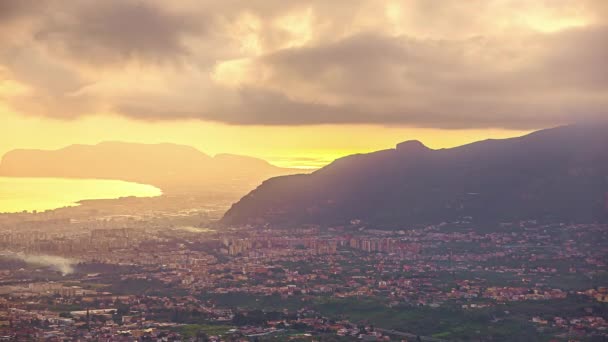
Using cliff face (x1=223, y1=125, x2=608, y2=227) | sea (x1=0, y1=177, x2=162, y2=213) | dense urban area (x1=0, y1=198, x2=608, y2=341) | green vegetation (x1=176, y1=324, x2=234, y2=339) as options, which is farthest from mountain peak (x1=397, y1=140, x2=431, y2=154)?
green vegetation (x1=176, y1=324, x2=234, y2=339)

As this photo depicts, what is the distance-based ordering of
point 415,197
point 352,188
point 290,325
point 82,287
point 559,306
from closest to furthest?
point 290,325
point 559,306
point 82,287
point 415,197
point 352,188

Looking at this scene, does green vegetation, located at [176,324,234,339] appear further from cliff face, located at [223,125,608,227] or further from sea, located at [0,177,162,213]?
sea, located at [0,177,162,213]

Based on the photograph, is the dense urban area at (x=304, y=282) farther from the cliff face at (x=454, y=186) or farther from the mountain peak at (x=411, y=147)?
the mountain peak at (x=411, y=147)

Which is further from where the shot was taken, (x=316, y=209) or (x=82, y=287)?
(x=316, y=209)

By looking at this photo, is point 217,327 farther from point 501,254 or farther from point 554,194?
point 554,194

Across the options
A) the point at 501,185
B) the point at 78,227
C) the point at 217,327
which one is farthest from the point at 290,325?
the point at 501,185

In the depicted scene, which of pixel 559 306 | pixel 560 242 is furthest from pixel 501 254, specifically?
pixel 559 306

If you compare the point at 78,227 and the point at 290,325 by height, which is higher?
the point at 78,227

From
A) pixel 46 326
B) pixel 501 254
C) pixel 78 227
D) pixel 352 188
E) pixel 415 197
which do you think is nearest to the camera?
pixel 46 326
